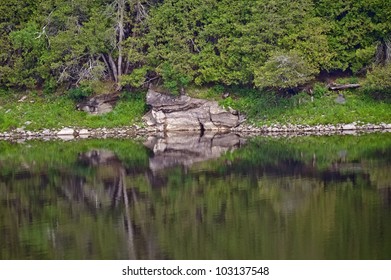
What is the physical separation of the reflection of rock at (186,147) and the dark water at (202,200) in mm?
115

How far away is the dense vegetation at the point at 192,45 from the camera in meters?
54.8

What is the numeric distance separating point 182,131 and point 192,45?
22.2ft

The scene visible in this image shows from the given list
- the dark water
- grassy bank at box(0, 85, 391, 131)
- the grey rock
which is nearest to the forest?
grassy bank at box(0, 85, 391, 131)

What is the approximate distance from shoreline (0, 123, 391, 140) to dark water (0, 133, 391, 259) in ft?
11.4

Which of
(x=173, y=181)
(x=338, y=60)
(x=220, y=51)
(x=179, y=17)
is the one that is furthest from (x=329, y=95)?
(x=173, y=181)

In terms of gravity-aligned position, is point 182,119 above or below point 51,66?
below

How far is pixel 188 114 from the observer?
57031mm

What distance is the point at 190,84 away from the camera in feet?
193

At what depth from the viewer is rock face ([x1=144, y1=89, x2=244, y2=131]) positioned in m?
56.3

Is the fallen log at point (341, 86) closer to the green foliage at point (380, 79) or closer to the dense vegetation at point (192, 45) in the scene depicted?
the dense vegetation at point (192, 45)

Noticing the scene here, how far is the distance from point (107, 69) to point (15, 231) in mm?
35695

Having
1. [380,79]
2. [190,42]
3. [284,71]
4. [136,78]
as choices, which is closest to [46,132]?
[136,78]

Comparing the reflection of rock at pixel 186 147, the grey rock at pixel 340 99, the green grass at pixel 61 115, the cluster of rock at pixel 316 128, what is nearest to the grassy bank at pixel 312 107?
the grey rock at pixel 340 99

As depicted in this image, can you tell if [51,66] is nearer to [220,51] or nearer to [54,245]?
[220,51]
